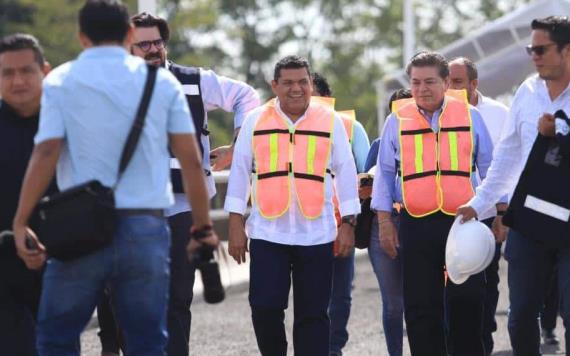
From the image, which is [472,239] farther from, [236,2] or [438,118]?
[236,2]

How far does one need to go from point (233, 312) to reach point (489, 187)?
6.54 meters

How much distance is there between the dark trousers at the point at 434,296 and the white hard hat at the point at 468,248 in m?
0.35

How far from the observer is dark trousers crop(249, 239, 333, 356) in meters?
8.56

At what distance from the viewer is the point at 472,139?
896cm

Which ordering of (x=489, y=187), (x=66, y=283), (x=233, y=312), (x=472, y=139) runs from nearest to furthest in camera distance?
(x=66, y=283) → (x=489, y=187) → (x=472, y=139) → (x=233, y=312)

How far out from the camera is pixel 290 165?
8.56 metres

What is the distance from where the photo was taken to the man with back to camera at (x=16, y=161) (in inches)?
274

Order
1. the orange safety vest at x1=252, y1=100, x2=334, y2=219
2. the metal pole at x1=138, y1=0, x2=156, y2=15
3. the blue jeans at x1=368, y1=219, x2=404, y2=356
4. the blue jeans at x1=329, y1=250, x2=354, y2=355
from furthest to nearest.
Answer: the metal pole at x1=138, y1=0, x2=156, y2=15
the blue jeans at x1=329, y1=250, x2=354, y2=355
the blue jeans at x1=368, y1=219, x2=404, y2=356
the orange safety vest at x1=252, y1=100, x2=334, y2=219

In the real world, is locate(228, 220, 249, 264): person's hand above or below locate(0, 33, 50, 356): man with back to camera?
A: below

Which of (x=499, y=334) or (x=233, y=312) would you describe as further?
(x=233, y=312)

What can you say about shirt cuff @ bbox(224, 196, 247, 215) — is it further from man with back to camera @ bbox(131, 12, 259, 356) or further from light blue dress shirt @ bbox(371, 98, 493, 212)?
light blue dress shirt @ bbox(371, 98, 493, 212)

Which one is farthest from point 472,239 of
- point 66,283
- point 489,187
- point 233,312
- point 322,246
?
point 233,312

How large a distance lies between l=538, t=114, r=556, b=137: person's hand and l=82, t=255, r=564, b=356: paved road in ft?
11.3

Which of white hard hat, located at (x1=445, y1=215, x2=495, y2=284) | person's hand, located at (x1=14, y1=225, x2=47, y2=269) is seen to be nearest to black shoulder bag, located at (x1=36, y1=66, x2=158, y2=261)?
person's hand, located at (x1=14, y1=225, x2=47, y2=269)
